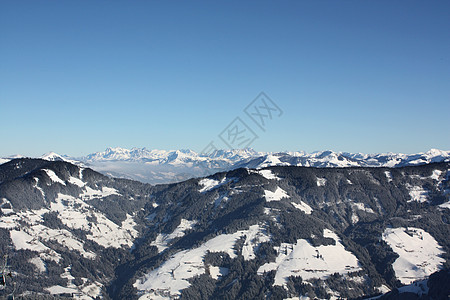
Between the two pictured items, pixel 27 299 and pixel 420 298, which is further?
pixel 27 299

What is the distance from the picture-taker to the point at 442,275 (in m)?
164

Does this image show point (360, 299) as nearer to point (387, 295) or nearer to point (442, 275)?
point (387, 295)

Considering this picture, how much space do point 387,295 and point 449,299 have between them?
2621cm

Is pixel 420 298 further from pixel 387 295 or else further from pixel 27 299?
pixel 27 299

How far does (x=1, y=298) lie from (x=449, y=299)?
648 feet

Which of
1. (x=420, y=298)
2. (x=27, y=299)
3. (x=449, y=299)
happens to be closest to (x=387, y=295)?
(x=420, y=298)

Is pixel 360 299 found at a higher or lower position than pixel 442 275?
lower

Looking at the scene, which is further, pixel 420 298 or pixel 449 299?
pixel 420 298

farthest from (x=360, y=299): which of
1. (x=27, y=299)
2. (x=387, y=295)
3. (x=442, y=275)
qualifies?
(x=27, y=299)

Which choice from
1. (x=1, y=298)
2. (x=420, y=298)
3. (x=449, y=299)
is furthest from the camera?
(x=1, y=298)

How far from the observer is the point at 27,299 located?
197 metres

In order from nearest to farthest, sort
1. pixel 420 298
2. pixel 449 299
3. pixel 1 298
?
pixel 449 299 → pixel 420 298 → pixel 1 298

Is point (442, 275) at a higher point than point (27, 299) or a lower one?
higher

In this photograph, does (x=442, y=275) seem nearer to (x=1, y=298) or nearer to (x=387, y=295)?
(x=387, y=295)
